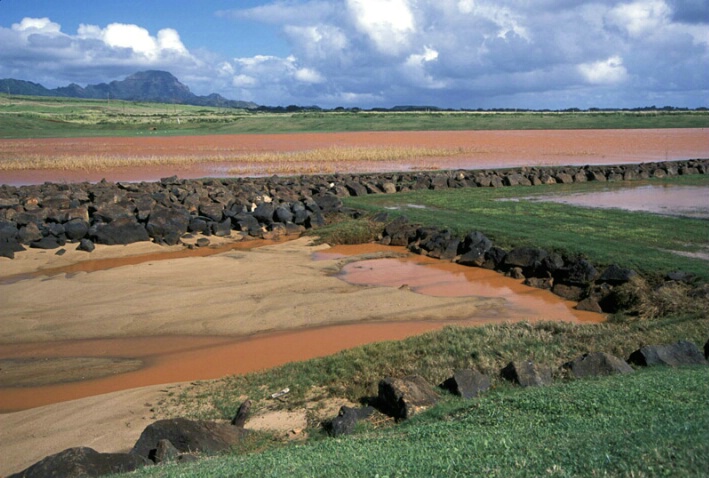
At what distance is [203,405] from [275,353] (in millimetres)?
2546

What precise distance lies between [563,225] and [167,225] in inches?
412

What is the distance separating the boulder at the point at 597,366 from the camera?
7.75 metres

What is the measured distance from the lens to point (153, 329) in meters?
12.2

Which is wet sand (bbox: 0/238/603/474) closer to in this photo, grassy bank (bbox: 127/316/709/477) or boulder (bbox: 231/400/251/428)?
boulder (bbox: 231/400/251/428)

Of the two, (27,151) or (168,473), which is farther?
(27,151)

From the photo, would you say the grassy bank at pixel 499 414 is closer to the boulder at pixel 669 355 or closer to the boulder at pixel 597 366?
the boulder at pixel 597 366

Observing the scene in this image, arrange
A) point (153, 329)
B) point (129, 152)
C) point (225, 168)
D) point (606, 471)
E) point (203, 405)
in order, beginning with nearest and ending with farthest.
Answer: point (606, 471)
point (203, 405)
point (153, 329)
point (225, 168)
point (129, 152)

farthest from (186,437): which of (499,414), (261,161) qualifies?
(261,161)

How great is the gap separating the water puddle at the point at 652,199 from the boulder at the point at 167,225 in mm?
11383

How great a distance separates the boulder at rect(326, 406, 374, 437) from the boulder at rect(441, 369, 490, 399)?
964 millimetres

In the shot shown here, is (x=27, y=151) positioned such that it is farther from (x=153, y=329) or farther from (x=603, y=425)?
(x=603, y=425)

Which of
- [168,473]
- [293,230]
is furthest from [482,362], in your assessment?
[293,230]

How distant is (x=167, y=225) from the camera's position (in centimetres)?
1936

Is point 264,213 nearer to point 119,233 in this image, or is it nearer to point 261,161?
point 119,233
